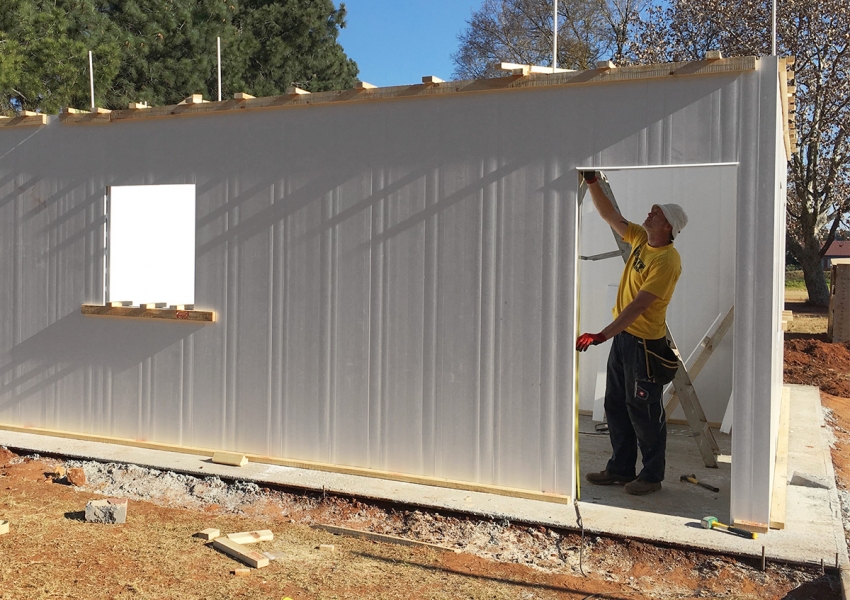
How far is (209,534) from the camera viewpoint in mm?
4512

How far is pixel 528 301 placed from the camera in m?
4.94

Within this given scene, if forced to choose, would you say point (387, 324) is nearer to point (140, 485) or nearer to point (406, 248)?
point (406, 248)

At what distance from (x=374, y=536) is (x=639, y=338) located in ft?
6.39

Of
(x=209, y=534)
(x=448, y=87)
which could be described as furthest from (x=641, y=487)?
(x=448, y=87)

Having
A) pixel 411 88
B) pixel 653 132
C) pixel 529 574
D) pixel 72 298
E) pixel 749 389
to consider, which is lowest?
pixel 529 574

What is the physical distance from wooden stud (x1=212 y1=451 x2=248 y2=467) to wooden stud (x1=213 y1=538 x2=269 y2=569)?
119cm

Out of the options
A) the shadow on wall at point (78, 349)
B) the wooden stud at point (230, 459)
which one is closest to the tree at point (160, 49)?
the shadow on wall at point (78, 349)

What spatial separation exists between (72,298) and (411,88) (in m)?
3.22

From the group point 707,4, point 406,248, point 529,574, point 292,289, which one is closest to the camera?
point 529,574

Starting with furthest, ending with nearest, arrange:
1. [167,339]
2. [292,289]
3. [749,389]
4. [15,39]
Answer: [15,39] < [167,339] < [292,289] < [749,389]

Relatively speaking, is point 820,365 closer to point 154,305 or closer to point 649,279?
point 649,279

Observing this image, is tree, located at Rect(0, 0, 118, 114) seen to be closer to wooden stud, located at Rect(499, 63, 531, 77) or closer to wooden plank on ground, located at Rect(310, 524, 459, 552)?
wooden stud, located at Rect(499, 63, 531, 77)

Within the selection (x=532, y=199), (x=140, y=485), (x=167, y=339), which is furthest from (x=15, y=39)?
(x=532, y=199)

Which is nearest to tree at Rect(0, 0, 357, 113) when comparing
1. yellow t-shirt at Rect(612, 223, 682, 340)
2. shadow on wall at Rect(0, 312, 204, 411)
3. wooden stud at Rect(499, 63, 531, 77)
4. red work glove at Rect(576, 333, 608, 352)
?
shadow on wall at Rect(0, 312, 204, 411)
